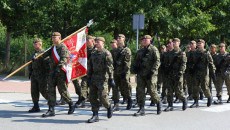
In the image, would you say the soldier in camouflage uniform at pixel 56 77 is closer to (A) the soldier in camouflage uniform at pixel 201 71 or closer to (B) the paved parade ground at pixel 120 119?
(B) the paved parade ground at pixel 120 119

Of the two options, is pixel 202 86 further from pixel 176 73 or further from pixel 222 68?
pixel 222 68

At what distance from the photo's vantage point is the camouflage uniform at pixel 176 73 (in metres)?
8.56

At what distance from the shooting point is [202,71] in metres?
9.34

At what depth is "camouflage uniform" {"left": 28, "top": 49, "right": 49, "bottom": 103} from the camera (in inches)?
314

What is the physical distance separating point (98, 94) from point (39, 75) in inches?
72.2

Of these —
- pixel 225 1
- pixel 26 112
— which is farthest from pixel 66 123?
pixel 225 1

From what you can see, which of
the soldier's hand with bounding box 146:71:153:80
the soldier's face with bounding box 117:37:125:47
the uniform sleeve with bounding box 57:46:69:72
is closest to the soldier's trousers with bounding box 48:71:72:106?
the uniform sleeve with bounding box 57:46:69:72

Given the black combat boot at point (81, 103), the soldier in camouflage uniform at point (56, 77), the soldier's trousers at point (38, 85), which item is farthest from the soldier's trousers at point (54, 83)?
the black combat boot at point (81, 103)

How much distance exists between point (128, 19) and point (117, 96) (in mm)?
9167

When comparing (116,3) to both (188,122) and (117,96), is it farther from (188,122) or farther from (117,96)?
(188,122)

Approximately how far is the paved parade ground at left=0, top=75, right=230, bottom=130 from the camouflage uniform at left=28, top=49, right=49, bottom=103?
58cm

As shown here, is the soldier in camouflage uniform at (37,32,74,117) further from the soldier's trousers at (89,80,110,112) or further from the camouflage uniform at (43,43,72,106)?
the soldier's trousers at (89,80,110,112)

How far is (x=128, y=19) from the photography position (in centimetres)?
1709

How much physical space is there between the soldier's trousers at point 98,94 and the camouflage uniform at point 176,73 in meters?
2.35
